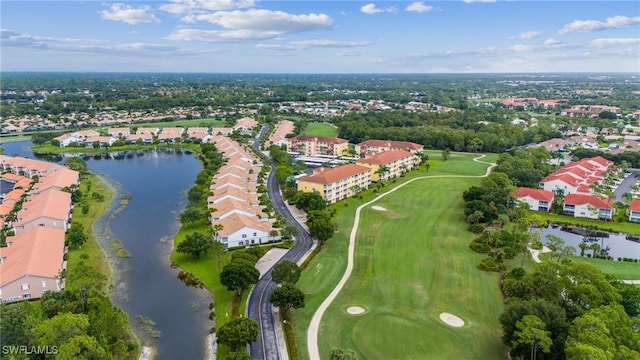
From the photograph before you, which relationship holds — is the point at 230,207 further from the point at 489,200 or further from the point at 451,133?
the point at 451,133

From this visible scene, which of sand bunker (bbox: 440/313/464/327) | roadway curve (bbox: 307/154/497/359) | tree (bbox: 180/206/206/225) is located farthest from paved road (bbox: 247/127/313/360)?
sand bunker (bbox: 440/313/464/327)

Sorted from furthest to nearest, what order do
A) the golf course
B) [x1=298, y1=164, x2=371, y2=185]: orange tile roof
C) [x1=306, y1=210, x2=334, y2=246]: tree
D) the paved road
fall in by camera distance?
[x1=298, y1=164, x2=371, y2=185]: orange tile roof
[x1=306, y1=210, x2=334, y2=246]: tree
the golf course
the paved road

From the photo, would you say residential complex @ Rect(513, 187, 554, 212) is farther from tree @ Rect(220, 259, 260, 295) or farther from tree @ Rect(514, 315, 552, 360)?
tree @ Rect(220, 259, 260, 295)

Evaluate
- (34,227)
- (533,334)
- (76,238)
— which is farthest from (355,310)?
(34,227)

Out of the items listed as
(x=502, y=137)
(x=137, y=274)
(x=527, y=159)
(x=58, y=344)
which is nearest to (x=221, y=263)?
(x=137, y=274)

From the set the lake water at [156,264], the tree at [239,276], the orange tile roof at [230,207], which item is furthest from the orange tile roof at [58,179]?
the tree at [239,276]

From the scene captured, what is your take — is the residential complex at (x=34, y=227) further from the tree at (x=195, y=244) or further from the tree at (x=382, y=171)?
the tree at (x=382, y=171)
